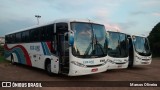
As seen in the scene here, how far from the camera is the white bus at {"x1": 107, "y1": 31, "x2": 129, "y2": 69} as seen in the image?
53.3 ft

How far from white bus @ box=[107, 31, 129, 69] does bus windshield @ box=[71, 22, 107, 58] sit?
2895 mm

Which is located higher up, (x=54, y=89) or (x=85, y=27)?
(x=85, y=27)

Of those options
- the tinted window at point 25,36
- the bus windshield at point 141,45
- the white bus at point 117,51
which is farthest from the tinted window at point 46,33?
the bus windshield at point 141,45

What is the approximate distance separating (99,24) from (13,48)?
1196 cm

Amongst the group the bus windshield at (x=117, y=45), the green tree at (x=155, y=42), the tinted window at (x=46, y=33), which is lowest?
the green tree at (x=155, y=42)

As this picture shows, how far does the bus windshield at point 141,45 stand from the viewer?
19.4 m

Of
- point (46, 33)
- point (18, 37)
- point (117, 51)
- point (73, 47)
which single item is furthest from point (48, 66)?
point (18, 37)

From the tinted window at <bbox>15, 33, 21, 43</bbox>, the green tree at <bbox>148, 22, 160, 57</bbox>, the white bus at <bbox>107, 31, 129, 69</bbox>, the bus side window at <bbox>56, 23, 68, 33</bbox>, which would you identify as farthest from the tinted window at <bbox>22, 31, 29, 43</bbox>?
the green tree at <bbox>148, 22, 160, 57</bbox>

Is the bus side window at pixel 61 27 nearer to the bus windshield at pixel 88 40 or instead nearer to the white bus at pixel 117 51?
the bus windshield at pixel 88 40

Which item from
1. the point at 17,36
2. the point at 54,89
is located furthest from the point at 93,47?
the point at 17,36

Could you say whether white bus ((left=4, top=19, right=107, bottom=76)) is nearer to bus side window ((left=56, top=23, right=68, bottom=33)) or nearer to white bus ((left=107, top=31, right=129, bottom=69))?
bus side window ((left=56, top=23, right=68, bottom=33))

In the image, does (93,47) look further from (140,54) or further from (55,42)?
(140,54)

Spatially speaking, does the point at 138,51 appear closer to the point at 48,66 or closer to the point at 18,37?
the point at 48,66

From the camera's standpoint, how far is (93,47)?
42.2ft
